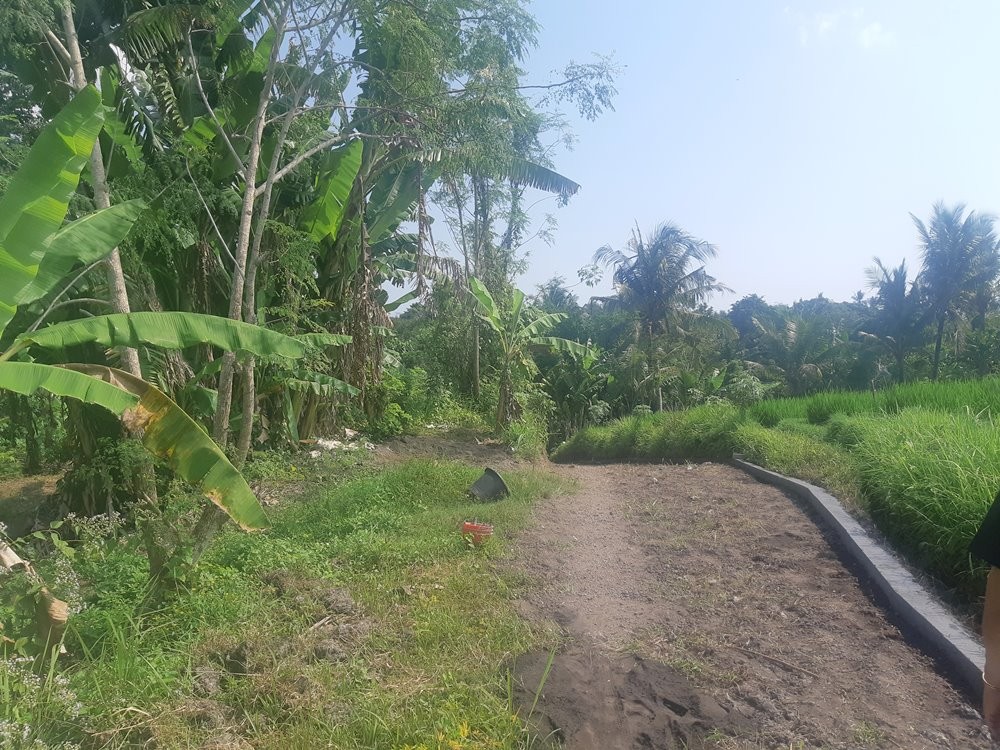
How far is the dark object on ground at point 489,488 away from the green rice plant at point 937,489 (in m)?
3.97

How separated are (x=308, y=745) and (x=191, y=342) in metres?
3.44

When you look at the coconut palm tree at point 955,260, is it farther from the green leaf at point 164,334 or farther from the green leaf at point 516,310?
the green leaf at point 164,334

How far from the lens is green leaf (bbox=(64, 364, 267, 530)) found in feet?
15.4

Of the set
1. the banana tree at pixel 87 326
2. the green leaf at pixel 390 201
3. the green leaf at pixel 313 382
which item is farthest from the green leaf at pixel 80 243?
the green leaf at pixel 390 201

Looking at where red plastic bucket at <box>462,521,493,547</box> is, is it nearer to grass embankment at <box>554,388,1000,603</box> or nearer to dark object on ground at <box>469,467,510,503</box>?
dark object on ground at <box>469,467,510,503</box>

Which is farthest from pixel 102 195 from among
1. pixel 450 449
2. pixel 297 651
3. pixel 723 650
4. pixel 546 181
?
pixel 546 181

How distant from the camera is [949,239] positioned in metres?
25.2

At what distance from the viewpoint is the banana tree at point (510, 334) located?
15047 mm

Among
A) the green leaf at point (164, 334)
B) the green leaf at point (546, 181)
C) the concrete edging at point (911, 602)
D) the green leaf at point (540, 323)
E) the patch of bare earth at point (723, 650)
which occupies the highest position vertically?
the green leaf at point (546, 181)

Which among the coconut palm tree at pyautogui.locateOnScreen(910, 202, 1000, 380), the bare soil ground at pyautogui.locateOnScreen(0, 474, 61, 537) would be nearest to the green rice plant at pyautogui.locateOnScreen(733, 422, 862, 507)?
the bare soil ground at pyautogui.locateOnScreen(0, 474, 61, 537)

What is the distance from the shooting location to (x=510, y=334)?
15.6 m

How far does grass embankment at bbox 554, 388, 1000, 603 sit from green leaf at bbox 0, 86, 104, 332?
6452 mm

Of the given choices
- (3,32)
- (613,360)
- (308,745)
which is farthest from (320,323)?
(613,360)

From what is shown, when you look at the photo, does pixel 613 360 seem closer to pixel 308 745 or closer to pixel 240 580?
pixel 240 580
